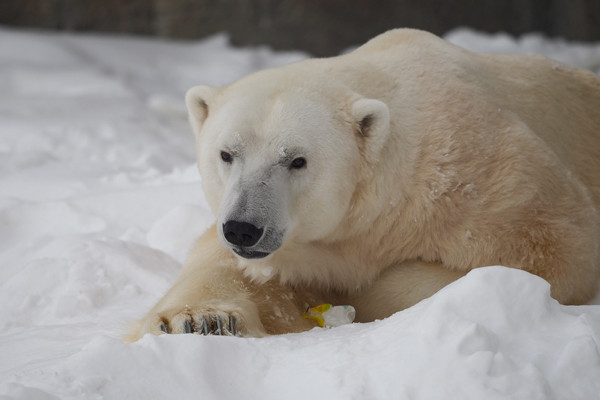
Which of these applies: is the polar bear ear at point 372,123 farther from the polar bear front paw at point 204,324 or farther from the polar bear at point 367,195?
the polar bear front paw at point 204,324

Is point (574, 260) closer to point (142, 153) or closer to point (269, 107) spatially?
point (269, 107)

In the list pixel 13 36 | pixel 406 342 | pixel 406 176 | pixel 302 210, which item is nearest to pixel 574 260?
pixel 406 176

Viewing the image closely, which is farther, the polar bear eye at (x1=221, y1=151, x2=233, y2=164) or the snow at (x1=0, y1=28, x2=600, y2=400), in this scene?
the polar bear eye at (x1=221, y1=151, x2=233, y2=164)

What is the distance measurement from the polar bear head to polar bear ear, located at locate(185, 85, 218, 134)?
14cm

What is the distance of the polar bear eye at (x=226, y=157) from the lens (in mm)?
2603

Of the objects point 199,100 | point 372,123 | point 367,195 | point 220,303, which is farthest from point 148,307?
point 372,123

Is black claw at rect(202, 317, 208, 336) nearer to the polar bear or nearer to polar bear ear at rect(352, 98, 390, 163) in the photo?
the polar bear

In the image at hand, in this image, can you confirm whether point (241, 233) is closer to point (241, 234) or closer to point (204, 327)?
point (241, 234)

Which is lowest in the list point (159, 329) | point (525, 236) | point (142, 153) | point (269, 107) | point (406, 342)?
point (142, 153)

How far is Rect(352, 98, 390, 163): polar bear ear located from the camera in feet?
8.38

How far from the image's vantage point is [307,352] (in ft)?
6.29

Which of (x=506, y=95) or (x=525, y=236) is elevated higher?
(x=506, y=95)

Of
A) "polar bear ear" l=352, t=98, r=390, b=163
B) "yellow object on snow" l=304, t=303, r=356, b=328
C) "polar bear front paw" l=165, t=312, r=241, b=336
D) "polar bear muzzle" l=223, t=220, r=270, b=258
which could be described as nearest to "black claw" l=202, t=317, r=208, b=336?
"polar bear front paw" l=165, t=312, r=241, b=336

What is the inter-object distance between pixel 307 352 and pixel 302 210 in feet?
2.47
